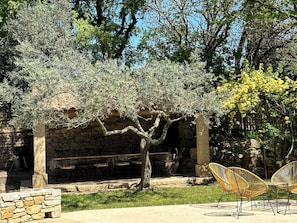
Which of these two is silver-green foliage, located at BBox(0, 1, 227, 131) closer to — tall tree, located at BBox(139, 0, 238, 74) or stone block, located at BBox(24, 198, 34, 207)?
stone block, located at BBox(24, 198, 34, 207)

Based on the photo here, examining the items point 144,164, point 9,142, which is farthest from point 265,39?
point 9,142

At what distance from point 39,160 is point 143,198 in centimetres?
378

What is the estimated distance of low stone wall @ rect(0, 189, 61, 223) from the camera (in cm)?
735

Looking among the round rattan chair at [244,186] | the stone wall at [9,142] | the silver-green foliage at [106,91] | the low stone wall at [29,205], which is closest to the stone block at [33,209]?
the low stone wall at [29,205]

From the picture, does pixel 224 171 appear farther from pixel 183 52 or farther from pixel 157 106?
pixel 183 52

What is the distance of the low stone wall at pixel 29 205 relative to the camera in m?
7.35

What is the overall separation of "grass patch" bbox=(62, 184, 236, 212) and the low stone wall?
171 centimetres

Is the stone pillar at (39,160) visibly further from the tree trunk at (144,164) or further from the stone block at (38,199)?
the stone block at (38,199)

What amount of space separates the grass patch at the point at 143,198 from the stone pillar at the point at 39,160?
1.20 metres

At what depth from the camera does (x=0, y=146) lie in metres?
16.7

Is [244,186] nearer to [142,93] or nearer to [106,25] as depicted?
[142,93]

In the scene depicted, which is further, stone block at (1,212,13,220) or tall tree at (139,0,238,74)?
tall tree at (139,0,238,74)

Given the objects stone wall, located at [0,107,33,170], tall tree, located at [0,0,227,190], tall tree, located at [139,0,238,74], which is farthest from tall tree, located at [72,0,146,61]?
stone wall, located at [0,107,33,170]

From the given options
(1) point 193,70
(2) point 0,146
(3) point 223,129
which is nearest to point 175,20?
(3) point 223,129
